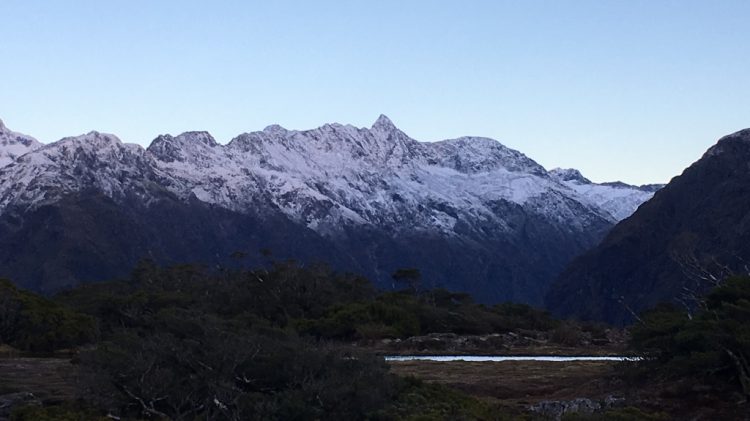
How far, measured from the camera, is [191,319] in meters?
39.1

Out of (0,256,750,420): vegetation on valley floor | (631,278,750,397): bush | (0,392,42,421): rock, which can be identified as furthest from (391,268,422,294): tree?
(0,392,42,421): rock

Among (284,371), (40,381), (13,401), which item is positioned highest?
(284,371)

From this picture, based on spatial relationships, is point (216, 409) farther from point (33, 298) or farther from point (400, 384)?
point (33, 298)

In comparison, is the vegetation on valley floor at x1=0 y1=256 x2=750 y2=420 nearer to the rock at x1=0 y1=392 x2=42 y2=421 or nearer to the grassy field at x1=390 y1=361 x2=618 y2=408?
the rock at x1=0 y1=392 x2=42 y2=421

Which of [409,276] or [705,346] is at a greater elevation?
[705,346]

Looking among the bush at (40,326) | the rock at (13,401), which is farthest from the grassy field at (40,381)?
the bush at (40,326)

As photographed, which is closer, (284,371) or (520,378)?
(284,371)

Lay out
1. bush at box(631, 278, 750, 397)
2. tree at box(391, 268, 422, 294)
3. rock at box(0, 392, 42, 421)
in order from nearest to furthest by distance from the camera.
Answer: rock at box(0, 392, 42, 421) → bush at box(631, 278, 750, 397) → tree at box(391, 268, 422, 294)

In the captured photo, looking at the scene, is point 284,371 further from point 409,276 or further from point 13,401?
point 409,276

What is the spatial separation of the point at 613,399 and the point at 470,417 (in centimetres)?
894

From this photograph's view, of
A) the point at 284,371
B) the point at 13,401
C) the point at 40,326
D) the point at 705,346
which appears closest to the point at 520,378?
the point at 705,346

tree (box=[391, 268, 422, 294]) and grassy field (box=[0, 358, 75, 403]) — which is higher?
tree (box=[391, 268, 422, 294])

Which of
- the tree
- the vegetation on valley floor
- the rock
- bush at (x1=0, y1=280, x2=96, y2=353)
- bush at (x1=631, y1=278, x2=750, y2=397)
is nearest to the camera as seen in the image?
the vegetation on valley floor

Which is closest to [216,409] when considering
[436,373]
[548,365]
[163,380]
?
[163,380]
